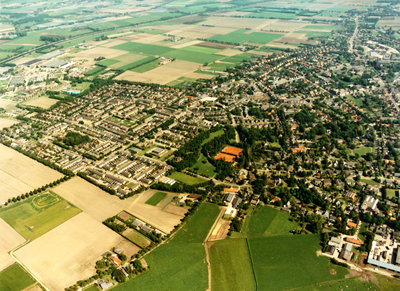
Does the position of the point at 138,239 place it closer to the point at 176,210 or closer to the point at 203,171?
the point at 176,210

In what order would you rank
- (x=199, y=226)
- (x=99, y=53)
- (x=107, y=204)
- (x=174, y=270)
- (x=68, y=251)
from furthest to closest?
1. (x=99, y=53)
2. (x=107, y=204)
3. (x=199, y=226)
4. (x=68, y=251)
5. (x=174, y=270)

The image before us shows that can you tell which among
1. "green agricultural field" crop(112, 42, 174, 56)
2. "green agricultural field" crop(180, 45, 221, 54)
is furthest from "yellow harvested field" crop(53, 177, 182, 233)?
"green agricultural field" crop(180, 45, 221, 54)

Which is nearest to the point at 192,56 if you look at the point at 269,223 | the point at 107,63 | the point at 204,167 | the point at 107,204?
the point at 107,63

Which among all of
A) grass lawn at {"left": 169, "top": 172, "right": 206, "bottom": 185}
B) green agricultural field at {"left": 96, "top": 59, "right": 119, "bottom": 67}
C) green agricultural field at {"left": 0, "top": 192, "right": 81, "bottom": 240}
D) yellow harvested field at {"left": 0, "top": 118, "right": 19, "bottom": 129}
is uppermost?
green agricultural field at {"left": 96, "top": 59, "right": 119, "bottom": 67}

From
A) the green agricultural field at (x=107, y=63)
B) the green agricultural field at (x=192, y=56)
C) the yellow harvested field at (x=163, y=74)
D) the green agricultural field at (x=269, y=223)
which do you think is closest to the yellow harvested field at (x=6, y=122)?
the yellow harvested field at (x=163, y=74)

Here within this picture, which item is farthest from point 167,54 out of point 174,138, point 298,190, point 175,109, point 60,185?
point 298,190

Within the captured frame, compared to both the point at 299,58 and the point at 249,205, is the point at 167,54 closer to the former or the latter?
the point at 299,58

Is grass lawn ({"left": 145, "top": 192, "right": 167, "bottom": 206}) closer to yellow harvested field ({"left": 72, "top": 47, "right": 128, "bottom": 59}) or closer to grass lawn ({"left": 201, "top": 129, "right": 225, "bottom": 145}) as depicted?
grass lawn ({"left": 201, "top": 129, "right": 225, "bottom": 145})
